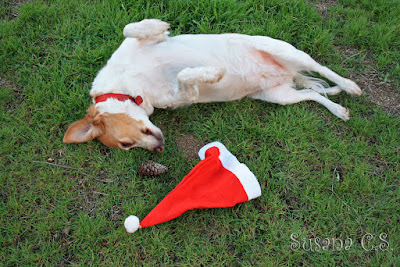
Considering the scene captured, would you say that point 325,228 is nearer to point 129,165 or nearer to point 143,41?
point 129,165

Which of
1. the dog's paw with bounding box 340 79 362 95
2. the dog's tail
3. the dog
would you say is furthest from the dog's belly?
the dog's paw with bounding box 340 79 362 95

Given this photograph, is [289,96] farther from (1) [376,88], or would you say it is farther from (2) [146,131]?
(2) [146,131]

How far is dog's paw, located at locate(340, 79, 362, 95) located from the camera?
3253 mm

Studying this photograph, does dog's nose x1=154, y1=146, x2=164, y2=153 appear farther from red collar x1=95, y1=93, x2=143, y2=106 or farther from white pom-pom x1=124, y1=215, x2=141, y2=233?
white pom-pom x1=124, y1=215, x2=141, y2=233

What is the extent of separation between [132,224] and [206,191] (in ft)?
2.17

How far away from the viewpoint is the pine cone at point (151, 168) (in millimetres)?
2949

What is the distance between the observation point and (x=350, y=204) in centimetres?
282

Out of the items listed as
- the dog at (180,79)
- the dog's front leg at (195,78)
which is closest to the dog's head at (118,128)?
the dog at (180,79)

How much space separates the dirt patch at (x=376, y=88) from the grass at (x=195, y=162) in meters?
0.05

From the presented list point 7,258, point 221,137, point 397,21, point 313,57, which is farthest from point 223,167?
point 397,21

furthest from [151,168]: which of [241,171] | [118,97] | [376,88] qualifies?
[376,88]

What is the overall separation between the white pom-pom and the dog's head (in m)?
0.63

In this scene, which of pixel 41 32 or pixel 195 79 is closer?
pixel 195 79

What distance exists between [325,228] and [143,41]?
232cm
